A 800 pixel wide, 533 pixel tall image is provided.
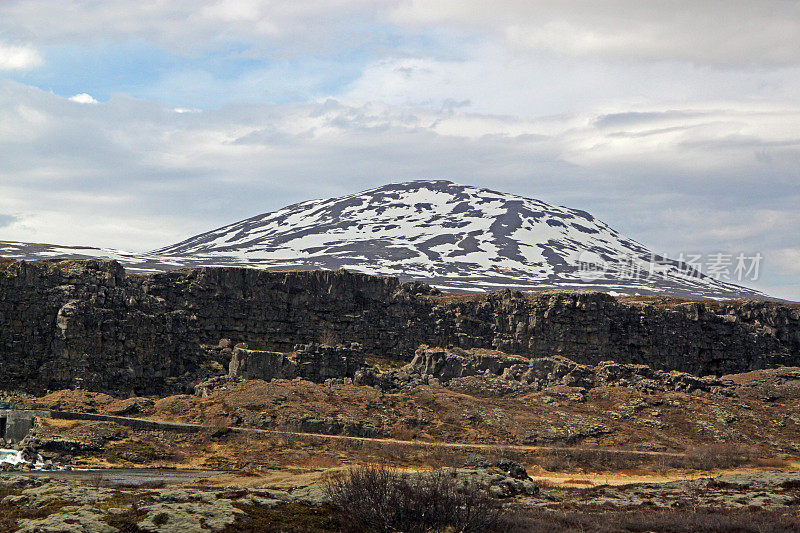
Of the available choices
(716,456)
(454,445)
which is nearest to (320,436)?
(454,445)

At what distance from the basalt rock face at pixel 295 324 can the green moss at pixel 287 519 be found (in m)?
60.2

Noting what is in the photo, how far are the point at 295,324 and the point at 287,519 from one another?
7990 centimetres

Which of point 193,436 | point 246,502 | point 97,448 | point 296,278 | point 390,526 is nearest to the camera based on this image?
point 390,526

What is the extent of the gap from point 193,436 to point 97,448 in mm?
9660

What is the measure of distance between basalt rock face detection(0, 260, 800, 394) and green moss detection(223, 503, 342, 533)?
198 feet

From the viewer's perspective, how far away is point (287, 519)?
92.0 feet

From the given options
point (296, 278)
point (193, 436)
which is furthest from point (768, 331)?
point (193, 436)

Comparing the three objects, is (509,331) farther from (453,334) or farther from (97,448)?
(97,448)

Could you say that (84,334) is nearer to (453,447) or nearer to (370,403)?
(370,403)

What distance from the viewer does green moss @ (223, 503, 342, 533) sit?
26.9m

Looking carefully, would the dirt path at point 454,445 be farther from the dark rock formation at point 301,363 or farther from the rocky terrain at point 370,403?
the dark rock formation at point 301,363

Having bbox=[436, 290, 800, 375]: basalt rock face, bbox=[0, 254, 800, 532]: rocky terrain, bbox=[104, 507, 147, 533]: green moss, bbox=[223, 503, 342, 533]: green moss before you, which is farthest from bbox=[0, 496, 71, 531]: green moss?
bbox=[436, 290, 800, 375]: basalt rock face

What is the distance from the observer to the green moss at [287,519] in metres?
26.9

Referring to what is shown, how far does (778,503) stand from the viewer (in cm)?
3731
